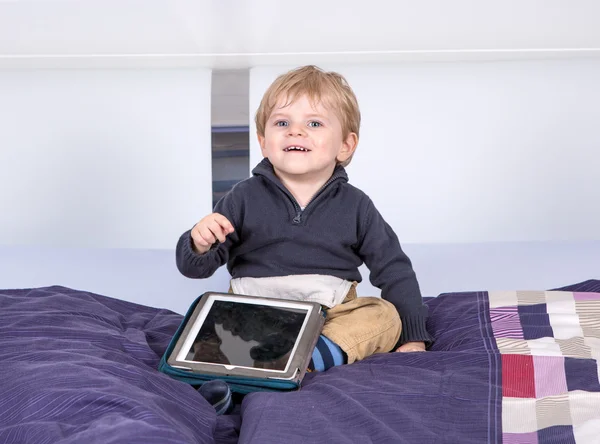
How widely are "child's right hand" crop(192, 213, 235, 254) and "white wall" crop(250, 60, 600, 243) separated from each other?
2.57ft

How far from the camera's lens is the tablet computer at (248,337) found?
55.1 inches

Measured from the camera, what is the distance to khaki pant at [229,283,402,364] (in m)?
1.52

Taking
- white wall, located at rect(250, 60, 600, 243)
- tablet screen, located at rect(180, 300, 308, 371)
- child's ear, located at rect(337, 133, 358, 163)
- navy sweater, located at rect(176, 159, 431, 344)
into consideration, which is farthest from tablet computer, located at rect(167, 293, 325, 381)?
white wall, located at rect(250, 60, 600, 243)

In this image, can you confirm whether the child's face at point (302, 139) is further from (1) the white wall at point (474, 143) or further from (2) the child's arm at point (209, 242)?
(1) the white wall at point (474, 143)

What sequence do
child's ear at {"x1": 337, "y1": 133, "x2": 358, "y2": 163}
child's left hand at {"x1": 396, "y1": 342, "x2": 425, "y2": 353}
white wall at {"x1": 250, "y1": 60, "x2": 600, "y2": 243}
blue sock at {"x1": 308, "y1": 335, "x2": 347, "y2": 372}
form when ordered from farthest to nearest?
white wall at {"x1": 250, "y1": 60, "x2": 600, "y2": 243}, child's ear at {"x1": 337, "y1": 133, "x2": 358, "y2": 163}, child's left hand at {"x1": 396, "y1": 342, "x2": 425, "y2": 353}, blue sock at {"x1": 308, "y1": 335, "x2": 347, "y2": 372}

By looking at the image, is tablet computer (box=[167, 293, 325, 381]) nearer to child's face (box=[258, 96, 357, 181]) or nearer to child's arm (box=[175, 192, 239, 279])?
child's arm (box=[175, 192, 239, 279])

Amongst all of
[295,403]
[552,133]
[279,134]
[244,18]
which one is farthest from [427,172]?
[295,403]

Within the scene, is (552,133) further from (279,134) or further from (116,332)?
(116,332)

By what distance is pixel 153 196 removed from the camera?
7.86 ft

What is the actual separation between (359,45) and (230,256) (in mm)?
772

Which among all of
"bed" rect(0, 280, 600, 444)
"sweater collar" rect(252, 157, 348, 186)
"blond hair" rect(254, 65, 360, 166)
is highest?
"blond hair" rect(254, 65, 360, 166)

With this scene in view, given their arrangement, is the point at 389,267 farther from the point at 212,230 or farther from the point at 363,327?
the point at 212,230

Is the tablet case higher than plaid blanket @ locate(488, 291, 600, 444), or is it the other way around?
plaid blanket @ locate(488, 291, 600, 444)

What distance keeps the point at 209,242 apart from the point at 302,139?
0.25m
